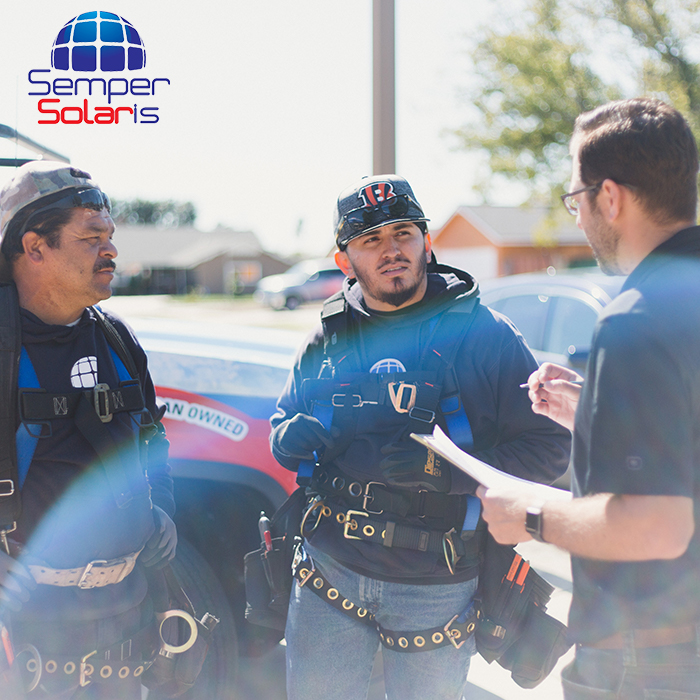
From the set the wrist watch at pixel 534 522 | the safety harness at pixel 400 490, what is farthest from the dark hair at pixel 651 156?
the safety harness at pixel 400 490

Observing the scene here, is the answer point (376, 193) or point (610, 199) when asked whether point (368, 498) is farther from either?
point (610, 199)

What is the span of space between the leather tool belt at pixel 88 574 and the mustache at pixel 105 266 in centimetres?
87

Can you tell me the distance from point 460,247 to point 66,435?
123ft

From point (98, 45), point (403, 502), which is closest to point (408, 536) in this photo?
point (403, 502)

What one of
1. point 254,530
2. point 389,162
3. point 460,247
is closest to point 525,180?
point 389,162

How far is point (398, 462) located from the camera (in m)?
1.94

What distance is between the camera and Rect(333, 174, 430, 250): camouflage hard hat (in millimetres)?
2158

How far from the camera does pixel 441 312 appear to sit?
2.13m

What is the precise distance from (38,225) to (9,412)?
0.56 meters

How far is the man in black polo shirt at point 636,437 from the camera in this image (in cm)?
126

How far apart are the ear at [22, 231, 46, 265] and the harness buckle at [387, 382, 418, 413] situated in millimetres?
1123

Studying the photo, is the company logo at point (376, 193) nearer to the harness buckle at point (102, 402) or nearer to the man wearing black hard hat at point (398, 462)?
the man wearing black hard hat at point (398, 462)

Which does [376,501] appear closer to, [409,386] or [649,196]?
[409,386]

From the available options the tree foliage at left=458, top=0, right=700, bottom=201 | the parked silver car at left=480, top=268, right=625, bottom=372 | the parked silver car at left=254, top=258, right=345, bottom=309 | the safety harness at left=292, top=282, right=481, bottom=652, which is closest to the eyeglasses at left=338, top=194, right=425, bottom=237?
the safety harness at left=292, top=282, right=481, bottom=652
